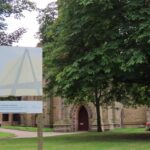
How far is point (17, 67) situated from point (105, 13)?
13.6 metres

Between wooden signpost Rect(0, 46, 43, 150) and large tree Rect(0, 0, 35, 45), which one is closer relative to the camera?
wooden signpost Rect(0, 46, 43, 150)

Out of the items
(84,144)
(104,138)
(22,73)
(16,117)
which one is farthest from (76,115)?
(22,73)

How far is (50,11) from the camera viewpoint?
45.2m

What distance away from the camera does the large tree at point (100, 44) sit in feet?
84.7

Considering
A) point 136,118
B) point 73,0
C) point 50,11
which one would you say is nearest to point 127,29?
point 73,0

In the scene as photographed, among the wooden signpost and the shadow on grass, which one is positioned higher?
the wooden signpost

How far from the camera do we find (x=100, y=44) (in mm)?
27734

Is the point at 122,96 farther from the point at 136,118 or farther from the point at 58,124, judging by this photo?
the point at 136,118

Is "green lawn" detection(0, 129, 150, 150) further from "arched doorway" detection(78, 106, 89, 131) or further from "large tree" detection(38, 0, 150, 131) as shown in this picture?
"arched doorway" detection(78, 106, 89, 131)

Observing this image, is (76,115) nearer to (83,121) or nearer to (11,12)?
(83,121)

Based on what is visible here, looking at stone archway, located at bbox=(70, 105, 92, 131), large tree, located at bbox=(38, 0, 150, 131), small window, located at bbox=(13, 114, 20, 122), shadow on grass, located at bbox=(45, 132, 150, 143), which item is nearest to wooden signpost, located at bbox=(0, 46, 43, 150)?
large tree, located at bbox=(38, 0, 150, 131)

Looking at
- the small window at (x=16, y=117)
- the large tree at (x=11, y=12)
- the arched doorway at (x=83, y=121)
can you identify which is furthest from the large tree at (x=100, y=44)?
the small window at (x=16, y=117)

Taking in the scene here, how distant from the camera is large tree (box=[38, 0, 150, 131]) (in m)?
25.8

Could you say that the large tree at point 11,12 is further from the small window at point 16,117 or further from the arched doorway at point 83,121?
the small window at point 16,117
